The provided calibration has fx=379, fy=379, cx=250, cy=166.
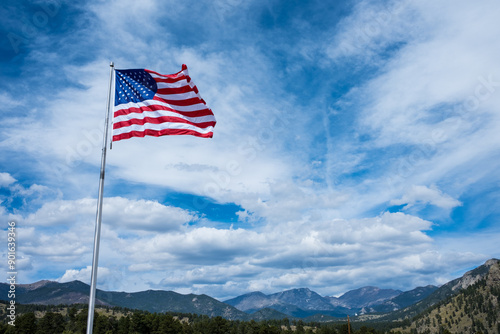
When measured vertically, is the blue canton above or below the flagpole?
above

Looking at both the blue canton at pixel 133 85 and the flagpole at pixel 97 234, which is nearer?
Answer: the flagpole at pixel 97 234

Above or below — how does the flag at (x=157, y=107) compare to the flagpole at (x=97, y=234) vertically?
above

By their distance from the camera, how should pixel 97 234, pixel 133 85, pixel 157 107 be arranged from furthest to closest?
pixel 157 107, pixel 133 85, pixel 97 234

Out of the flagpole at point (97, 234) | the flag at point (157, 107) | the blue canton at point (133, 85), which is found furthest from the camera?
the blue canton at point (133, 85)

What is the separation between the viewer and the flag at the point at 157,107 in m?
22.0

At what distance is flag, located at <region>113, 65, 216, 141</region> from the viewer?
72.3 feet

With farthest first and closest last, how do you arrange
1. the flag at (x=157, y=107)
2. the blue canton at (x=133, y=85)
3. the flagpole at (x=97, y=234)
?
1. the blue canton at (x=133, y=85)
2. the flag at (x=157, y=107)
3. the flagpole at (x=97, y=234)

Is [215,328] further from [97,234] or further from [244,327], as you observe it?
[97,234]

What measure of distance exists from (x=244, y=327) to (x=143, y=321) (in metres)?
53.0

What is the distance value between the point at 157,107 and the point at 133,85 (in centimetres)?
187

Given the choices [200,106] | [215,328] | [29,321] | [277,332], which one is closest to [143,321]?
[215,328]

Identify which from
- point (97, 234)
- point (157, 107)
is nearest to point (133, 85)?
point (157, 107)

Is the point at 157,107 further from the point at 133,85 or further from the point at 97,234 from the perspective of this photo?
the point at 97,234

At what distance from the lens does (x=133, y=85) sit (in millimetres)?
22609
